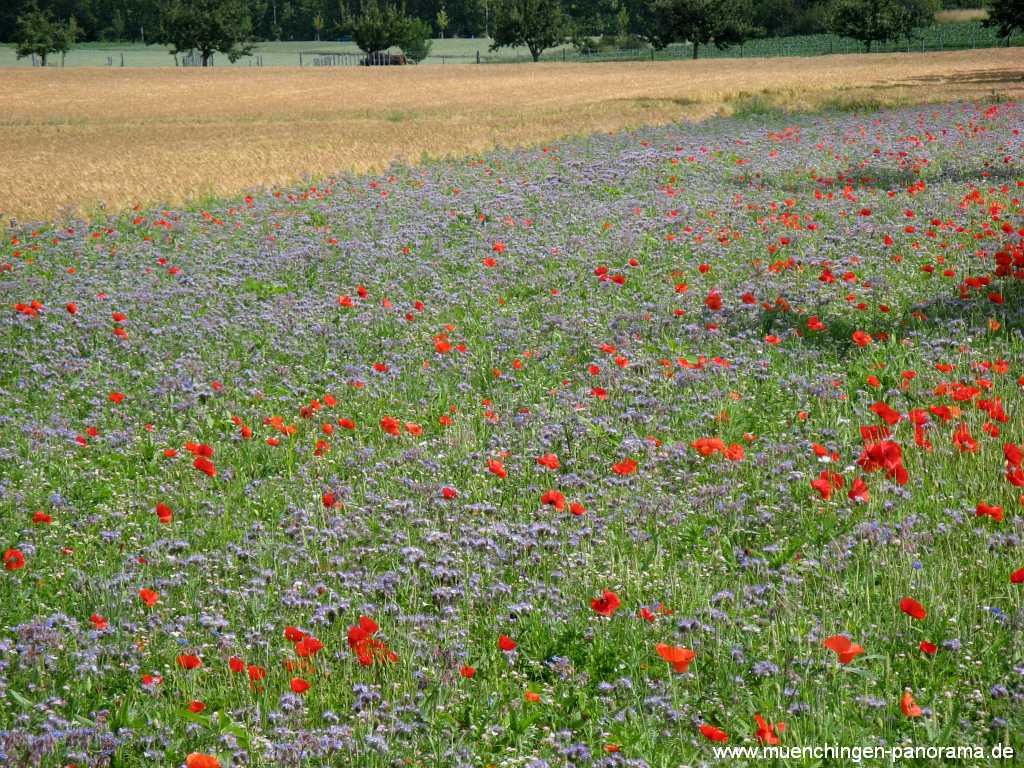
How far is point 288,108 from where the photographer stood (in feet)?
163

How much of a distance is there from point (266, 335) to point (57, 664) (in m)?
4.97

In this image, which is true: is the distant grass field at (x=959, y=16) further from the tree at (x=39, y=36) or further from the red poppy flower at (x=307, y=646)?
the red poppy flower at (x=307, y=646)

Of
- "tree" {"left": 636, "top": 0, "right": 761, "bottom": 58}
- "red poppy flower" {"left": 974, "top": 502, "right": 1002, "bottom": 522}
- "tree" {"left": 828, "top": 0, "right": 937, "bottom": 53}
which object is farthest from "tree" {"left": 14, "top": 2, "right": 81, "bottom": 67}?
"red poppy flower" {"left": 974, "top": 502, "right": 1002, "bottom": 522}

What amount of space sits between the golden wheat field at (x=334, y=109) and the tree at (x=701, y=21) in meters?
14.3

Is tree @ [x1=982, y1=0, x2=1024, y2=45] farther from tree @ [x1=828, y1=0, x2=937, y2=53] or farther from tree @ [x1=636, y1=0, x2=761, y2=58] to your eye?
tree @ [x1=636, y1=0, x2=761, y2=58]

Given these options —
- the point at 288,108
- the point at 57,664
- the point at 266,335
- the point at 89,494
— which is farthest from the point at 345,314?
the point at 288,108

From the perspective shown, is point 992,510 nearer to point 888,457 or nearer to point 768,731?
point 888,457

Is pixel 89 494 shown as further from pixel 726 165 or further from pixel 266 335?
pixel 726 165

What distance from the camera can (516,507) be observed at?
17.3ft

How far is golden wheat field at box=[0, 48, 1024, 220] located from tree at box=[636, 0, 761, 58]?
14.3 metres

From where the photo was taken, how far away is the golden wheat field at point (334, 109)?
2192 centimetres

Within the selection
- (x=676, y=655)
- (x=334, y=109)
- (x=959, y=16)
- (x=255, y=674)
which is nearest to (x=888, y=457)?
(x=676, y=655)

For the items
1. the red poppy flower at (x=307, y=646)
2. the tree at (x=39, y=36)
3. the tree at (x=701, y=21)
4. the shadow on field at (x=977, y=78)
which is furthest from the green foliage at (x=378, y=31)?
Result: the red poppy flower at (x=307, y=646)

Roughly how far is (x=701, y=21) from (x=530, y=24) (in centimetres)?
2288
